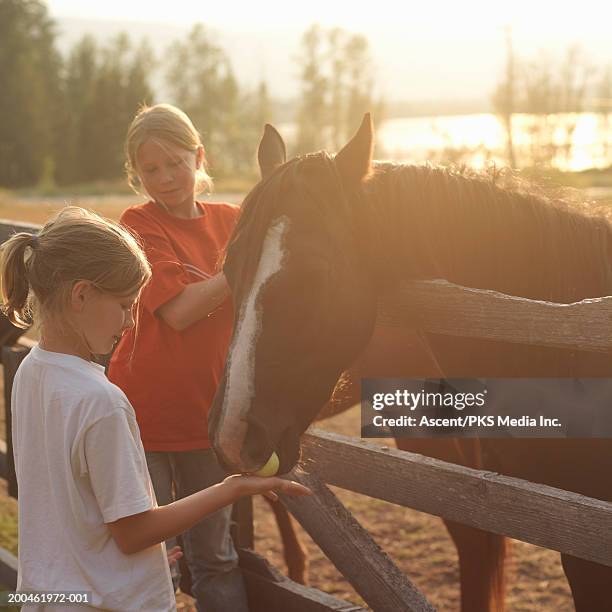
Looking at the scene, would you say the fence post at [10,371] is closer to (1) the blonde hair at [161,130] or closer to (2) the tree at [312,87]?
(1) the blonde hair at [161,130]

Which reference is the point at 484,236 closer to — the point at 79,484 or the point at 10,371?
the point at 79,484

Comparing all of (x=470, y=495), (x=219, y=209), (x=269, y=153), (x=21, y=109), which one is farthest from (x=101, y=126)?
(x=470, y=495)

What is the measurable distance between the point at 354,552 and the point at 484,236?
1.18m

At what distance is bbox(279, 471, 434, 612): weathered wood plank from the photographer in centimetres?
275

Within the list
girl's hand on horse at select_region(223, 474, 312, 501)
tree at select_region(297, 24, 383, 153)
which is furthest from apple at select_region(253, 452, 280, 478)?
tree at select_region(297, 24, 383, 153)

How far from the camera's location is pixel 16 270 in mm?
1978

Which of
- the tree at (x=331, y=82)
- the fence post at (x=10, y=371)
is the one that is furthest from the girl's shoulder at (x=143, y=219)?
the tree at (x=331, y=82)

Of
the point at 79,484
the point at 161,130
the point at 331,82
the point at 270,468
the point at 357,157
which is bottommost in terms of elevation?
the point at 270,468

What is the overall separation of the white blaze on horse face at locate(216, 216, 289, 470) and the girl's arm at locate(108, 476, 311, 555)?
0.27 metres

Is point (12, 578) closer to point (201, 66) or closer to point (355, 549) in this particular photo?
point (355, 549)

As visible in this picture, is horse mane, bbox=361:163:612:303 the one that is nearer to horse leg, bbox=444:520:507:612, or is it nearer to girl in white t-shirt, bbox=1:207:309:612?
girl in white t-shirt, bbox=1:207:309:612

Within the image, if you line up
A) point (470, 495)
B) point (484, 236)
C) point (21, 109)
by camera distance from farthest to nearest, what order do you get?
point (21, 109) < point (484, 236) < point (470, 495)

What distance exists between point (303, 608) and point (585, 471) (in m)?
1.25

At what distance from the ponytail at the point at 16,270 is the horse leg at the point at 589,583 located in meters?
1.82
